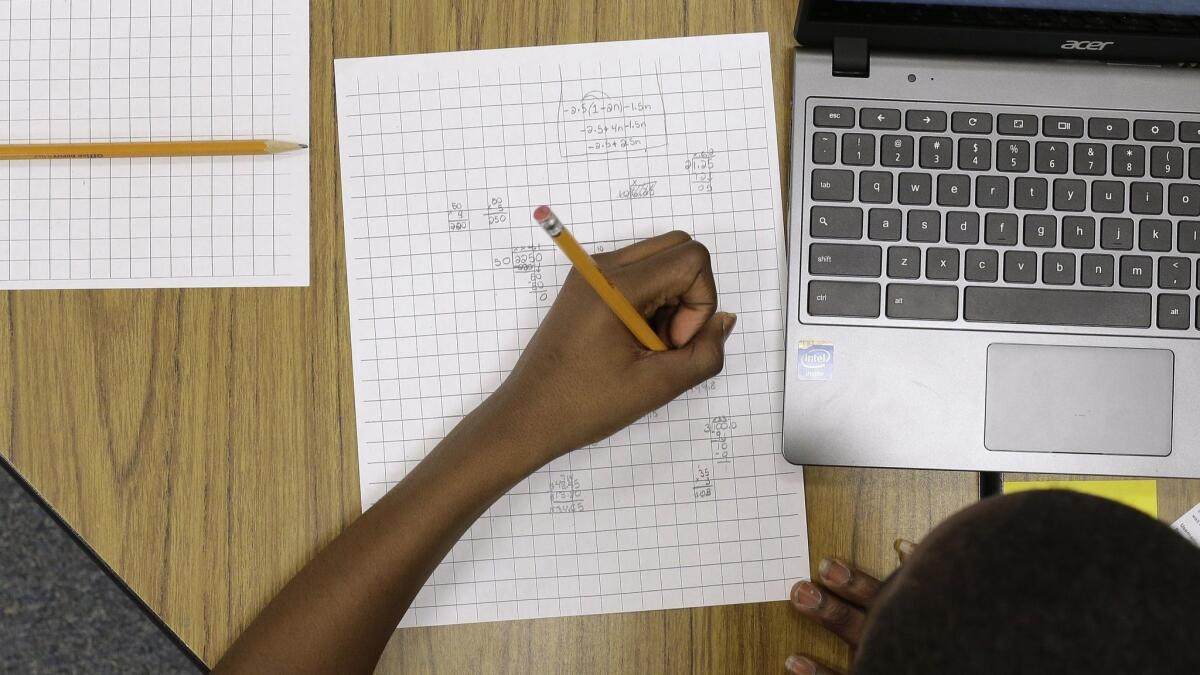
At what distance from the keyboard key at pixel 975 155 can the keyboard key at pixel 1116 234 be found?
3.3 inches

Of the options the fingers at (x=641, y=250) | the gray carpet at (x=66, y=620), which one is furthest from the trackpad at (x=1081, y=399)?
the gray carpet at (x=66, y=620)

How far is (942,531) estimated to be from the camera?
29 centimetres

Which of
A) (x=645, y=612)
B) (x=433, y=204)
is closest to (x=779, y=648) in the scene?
(x=645, y=612)

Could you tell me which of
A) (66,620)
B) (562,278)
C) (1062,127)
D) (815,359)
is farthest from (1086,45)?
(66,620)

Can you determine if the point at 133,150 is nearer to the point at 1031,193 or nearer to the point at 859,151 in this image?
the point at 859,151

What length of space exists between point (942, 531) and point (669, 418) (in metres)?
0.28

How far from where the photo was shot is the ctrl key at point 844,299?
0.53 m

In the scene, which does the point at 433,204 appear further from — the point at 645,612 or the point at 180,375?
the point at 645,612

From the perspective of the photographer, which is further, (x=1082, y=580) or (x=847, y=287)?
(x=847, y=287)

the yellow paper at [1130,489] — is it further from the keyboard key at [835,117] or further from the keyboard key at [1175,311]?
the keyboard key at [835,117]

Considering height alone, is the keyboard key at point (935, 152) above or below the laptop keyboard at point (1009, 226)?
above

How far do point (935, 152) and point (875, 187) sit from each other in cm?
5

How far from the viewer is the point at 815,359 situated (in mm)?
532

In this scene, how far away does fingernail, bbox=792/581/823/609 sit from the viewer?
53cm
